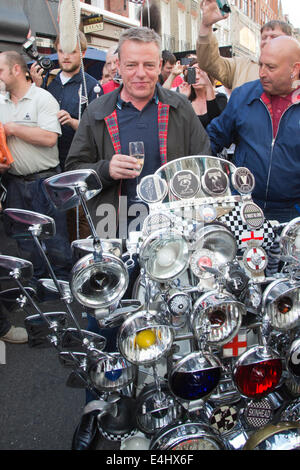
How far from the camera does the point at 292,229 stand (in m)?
1.42

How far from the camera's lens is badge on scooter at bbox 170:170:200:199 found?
57.1 inches

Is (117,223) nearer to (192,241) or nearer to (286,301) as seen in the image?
(192,241)

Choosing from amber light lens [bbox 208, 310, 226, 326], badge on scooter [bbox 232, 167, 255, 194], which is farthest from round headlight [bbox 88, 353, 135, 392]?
badge on scooter [bbox 232, 167, 255, 194]

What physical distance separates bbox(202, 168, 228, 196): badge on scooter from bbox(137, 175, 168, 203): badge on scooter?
→ 168 millimetres

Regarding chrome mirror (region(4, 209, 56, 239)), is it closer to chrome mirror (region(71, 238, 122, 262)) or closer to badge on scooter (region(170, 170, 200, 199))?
chrome mirror (region(71, 238, 122, 262))

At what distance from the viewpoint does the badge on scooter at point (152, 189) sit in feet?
4.77

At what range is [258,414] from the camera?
152cm

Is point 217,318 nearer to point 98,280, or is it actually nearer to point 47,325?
point 98,280

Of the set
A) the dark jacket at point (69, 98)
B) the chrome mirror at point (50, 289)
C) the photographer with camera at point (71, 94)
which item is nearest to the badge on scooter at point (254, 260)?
the chrome mirror at point (50, 289)

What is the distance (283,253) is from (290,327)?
0.95 feet

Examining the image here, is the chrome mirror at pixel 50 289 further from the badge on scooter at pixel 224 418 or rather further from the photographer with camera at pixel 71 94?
the photographer with camera at pixel 71 94

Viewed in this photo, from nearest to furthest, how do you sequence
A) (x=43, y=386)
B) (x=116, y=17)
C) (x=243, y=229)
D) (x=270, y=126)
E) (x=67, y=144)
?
(x=243, y=229) → (x=270, y=126) → (x=43, y=386) → (x=67, y=144) → (x=116, y=17)

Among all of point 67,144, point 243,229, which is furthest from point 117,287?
point 67,144
